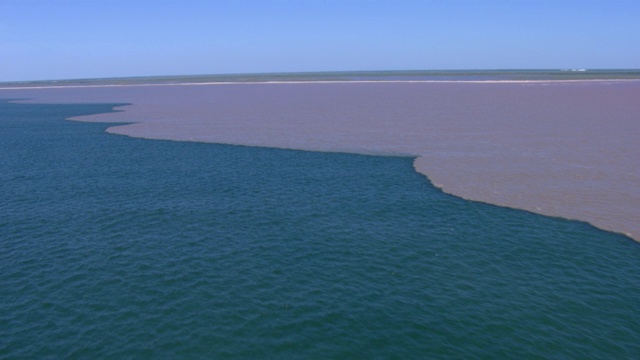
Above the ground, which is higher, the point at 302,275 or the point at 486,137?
the point at 486,137

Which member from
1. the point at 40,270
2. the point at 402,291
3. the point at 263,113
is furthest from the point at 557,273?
the point at 263,113

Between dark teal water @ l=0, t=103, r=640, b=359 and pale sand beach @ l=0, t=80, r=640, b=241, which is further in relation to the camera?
pale sand beach @ l=0, t=80, r=640, b=241

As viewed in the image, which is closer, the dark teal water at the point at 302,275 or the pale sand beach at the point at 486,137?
the dark teal water at the point at 302,275

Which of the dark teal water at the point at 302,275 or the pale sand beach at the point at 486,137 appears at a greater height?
the pale sand beach at the point at 486,137

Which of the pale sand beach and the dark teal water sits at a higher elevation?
the pale sand beach

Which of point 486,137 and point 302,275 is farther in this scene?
point 486,137
